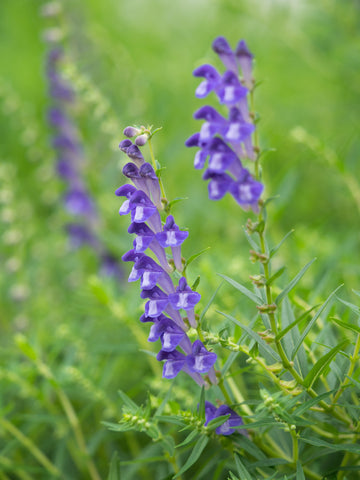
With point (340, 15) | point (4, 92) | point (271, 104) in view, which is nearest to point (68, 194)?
point (4, 92)

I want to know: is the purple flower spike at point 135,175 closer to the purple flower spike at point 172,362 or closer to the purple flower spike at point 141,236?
the purple flower spike at point 141,236

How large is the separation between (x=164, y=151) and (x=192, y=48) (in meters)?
2.74

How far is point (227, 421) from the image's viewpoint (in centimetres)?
103

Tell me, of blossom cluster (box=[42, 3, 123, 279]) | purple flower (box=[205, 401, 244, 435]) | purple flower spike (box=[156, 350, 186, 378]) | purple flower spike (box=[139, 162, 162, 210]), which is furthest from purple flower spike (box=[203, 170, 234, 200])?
blossom cluster (box=[42, 3, 123, 279])

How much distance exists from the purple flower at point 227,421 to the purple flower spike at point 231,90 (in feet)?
2.08

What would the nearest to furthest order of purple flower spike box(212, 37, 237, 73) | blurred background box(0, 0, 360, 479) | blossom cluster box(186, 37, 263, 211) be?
blossom cluster box(186, 37, 263, 211) → purple flower spike box(212, 37, 237, 73) → blurred background box(0, 0, 360, 479)

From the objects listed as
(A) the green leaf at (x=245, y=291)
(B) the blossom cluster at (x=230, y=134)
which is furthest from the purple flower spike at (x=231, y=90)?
(A) the green leaf at (x=245, y=291)

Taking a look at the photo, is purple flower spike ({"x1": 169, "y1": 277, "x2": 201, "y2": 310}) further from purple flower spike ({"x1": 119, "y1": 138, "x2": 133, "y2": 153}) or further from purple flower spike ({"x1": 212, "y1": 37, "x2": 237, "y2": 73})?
purple flower spike ({"x1": 212, "y1": 37, "x2": 237, "y2": 73})

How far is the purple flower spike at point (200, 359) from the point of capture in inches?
37.9

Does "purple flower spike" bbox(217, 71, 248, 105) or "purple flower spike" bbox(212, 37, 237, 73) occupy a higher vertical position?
"purple flower spike" bbox(212, 37, 237, 73)

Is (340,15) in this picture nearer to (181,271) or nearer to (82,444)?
(181,271)

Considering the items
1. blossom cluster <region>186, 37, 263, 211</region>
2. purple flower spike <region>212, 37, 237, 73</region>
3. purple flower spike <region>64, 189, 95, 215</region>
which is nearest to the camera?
blossom cluster <region>186, 37, 263, 211</region>

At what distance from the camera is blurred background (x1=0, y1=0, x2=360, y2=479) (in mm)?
1732

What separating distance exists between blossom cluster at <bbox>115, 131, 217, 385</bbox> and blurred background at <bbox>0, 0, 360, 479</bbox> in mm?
291
